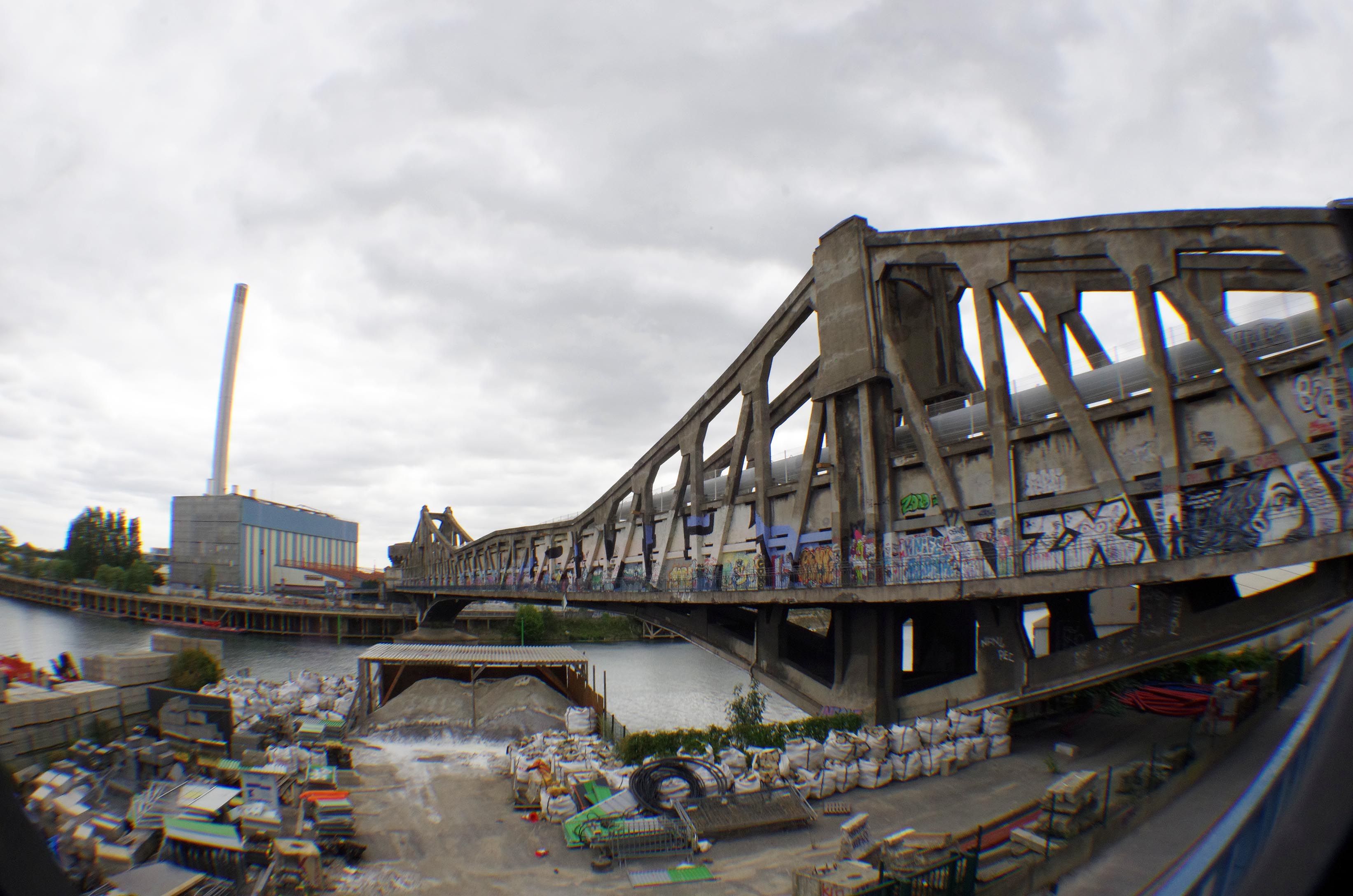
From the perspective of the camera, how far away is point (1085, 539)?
58.4ft

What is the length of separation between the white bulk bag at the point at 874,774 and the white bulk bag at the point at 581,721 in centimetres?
1308

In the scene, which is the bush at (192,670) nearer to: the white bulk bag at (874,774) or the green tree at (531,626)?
the white bulk bag at (874,774)

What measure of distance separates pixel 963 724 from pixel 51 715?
2705 centimetres

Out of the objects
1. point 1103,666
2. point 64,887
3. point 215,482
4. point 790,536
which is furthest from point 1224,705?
point 215,482

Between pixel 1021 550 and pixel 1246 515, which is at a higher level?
pixel 1246 515

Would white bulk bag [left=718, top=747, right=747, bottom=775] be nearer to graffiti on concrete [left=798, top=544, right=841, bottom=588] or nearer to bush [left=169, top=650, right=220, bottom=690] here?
graffiti on concrete [left=798, top=544, right=841, bottom=588]

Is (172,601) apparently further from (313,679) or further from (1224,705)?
(1224,705)

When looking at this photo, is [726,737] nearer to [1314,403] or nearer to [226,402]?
[1314,403]

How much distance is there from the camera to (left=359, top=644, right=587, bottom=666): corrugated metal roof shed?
32938mm

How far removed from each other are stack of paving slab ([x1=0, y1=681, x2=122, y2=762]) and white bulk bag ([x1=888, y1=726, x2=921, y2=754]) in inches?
928

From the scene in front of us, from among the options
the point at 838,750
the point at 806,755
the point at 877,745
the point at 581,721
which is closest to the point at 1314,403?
the point at 877,745

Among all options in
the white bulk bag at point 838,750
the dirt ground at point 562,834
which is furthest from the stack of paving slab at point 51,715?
the white bulk bag at point 838,750

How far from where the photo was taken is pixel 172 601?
4026 inches

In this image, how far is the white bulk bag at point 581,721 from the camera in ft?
95.1
